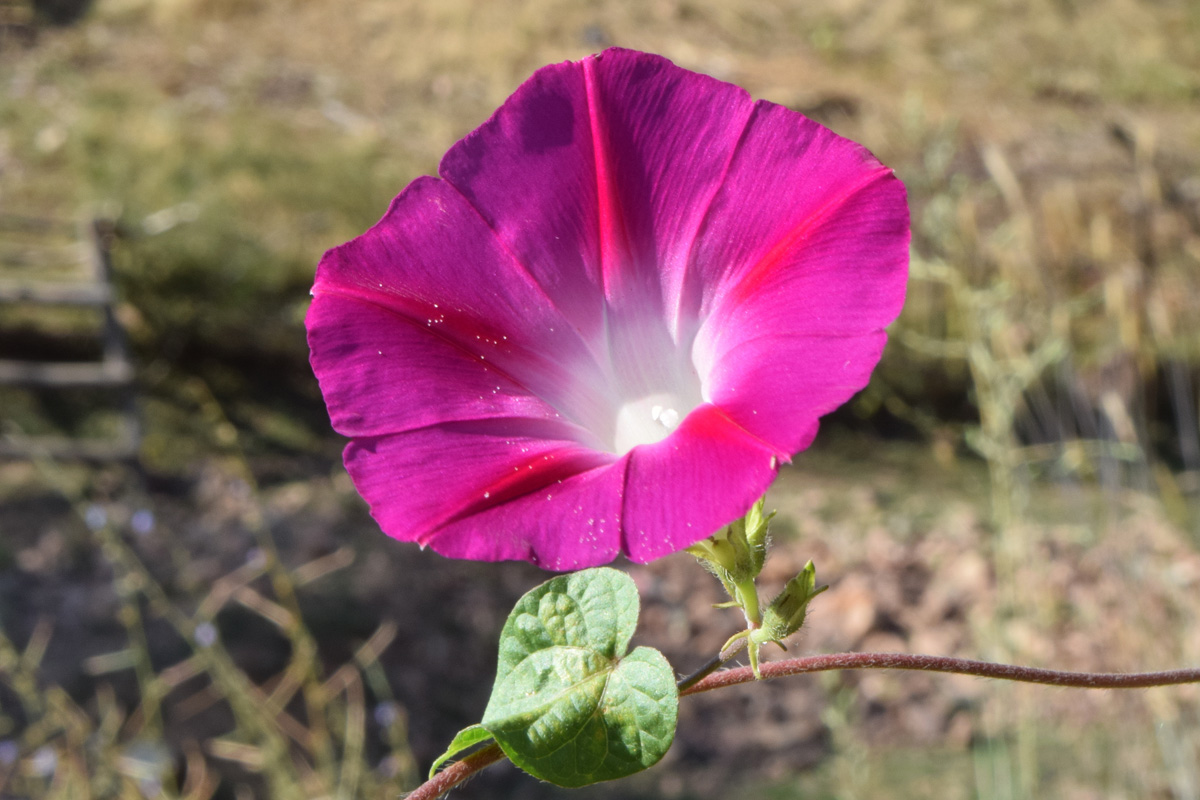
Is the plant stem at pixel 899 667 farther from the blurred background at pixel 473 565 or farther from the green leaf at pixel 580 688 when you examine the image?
the blurred background at pixel 473 565

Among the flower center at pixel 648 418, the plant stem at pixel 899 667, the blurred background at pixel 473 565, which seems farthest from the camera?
the blurred background at pixel 473 565

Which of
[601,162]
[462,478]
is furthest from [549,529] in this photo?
[601,162]

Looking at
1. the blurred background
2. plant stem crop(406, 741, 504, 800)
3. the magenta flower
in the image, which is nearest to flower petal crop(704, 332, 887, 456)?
the magenta flower

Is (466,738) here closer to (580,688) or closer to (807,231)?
(580,688)

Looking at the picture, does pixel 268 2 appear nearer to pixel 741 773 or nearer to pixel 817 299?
pixel 741 773

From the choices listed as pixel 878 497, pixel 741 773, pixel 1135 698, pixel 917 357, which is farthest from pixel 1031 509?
pixel 741 773

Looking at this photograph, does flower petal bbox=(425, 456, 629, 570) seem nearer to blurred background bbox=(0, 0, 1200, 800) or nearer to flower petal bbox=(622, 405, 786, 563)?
flower petal bbox=(622, 405, 786, 563)

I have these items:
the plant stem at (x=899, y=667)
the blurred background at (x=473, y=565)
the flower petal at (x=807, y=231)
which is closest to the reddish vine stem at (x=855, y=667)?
the plant stem at (x=899, y=667)
